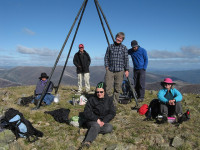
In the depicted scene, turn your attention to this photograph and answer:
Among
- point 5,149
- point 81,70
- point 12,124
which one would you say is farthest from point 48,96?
point 5,149

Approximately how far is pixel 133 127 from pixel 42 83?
701cm

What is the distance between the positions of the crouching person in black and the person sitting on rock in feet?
8.29

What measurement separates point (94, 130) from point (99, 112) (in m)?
1.02

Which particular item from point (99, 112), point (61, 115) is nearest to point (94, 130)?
point (99, 112)

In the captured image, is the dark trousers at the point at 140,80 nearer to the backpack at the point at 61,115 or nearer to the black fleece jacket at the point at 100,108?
the black fleece jacket at the point at 100,108

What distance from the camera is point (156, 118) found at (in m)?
7.93

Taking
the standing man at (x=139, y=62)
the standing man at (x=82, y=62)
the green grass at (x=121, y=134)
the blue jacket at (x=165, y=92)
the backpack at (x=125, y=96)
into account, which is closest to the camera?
the green grass at (x=121, y=134)

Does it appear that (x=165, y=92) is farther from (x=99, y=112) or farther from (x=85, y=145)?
(x=85, y=145)

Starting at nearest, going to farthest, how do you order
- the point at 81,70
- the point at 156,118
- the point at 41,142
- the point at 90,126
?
the point at 41,142
the point at 90,126
the point at 156,118
the point at 81,70

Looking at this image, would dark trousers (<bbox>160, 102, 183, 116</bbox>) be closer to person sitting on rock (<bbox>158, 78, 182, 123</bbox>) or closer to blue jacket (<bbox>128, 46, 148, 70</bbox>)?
person sitting on rock (<bbox>158, 78, 182, 123</bbox>)

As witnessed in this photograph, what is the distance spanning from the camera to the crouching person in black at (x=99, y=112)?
249 inches

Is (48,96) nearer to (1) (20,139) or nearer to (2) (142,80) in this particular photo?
(1) (20,139)

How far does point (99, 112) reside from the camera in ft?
22.3

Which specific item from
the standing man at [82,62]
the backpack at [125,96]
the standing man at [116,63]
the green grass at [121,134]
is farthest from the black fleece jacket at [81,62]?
the green grass at [121,134]
